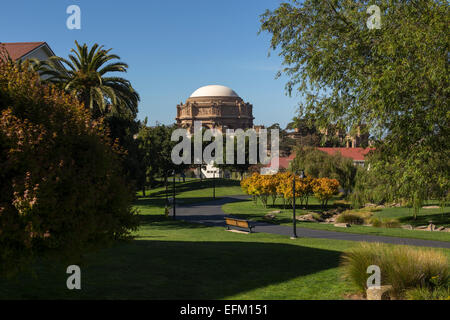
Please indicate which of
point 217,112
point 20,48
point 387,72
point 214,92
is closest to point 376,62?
point 387,72

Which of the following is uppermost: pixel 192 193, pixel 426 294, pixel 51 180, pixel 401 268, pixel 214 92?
pixel 214 92

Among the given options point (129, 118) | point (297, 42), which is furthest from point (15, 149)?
point (129, 118)

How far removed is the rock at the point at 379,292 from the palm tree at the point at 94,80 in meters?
25.3

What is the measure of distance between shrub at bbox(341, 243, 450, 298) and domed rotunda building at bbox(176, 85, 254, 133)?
16244 centimetres

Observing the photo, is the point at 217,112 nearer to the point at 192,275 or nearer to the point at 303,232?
the point at 303,232

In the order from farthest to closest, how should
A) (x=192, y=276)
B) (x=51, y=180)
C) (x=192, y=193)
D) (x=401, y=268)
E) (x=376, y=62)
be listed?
(x=192, y=193), (x=376, y=62), (x=192, y=276), (x=401, y=268), (x=51, y=180)

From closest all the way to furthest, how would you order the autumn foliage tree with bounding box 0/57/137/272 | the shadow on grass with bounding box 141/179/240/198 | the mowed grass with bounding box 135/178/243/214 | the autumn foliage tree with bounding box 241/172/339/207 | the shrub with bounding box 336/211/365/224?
the autumn foliage tree with bounding box 0/57/137/272 → the shrub with bounding box 336/211/365/224 → the autumn foliage tree with bounding box 241/172/339/207 → the mowed grass with bounding box 135/178/243/214 → the shadow on grass with bounding box 141/179/240/198

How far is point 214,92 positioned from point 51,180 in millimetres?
180389

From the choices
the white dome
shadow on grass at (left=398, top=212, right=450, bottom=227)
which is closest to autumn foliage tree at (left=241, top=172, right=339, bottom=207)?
shadow on grass at (left=398, top=212, right=450, bottom=227)

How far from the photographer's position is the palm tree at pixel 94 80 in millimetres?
32406

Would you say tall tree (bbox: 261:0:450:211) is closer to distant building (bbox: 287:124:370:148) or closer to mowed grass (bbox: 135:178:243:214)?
distant building (bbox: 287:124:370:148)

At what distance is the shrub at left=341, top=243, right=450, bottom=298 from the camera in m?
10.3

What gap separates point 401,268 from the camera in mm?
10398

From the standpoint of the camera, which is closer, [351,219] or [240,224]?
[240,224]
